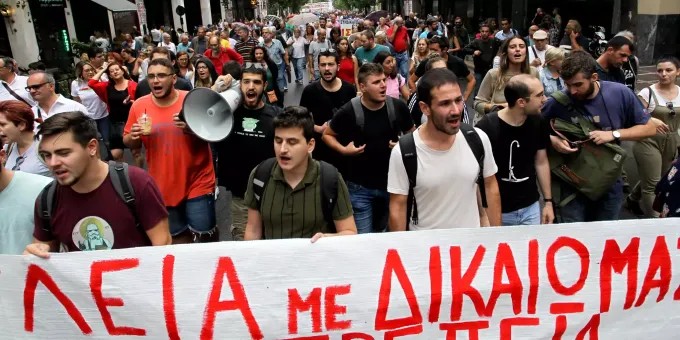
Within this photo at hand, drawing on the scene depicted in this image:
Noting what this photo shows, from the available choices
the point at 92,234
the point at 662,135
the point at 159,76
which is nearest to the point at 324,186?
the point at 92,234

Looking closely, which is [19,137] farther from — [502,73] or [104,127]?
[502,73]

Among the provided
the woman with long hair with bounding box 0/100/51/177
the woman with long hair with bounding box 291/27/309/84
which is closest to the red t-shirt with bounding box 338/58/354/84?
the woman with long hair with bounding box 0/100/51/177

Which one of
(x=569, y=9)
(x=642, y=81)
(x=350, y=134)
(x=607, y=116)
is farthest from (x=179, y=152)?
(x=569, y=9)

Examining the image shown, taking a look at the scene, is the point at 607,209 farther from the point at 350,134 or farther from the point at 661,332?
the point at 350,134

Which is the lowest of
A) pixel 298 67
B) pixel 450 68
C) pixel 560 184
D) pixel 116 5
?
pixel 560 184

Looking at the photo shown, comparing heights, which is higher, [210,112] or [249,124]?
[210,112]

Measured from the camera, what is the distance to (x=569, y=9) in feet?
73.7

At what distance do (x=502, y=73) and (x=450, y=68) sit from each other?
1.37 m

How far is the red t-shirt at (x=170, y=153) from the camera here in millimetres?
3482

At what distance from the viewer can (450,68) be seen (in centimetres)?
599

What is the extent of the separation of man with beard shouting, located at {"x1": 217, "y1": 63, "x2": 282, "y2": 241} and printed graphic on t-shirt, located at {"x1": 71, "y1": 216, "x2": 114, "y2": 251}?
1.29 meters

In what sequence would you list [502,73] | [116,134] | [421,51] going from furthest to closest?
[421,51] → [116,134] → [502,73]

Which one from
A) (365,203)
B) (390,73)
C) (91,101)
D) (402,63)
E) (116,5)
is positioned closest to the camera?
(365,203)

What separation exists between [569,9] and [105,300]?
23501 mm
